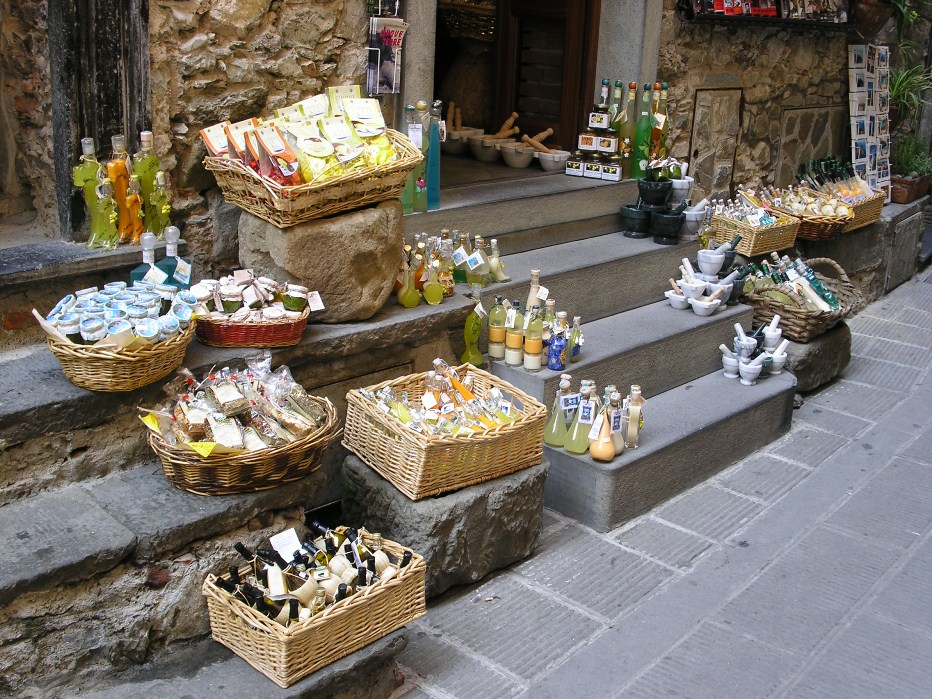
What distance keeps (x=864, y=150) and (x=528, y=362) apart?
4.70m

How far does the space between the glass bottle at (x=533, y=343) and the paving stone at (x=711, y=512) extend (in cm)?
81

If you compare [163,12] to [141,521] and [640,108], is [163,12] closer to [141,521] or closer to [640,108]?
[141,521]

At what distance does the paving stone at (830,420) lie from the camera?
5.14 m

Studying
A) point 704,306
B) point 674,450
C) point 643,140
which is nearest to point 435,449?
point 674,450

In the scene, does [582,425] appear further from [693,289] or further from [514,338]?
[693,289]

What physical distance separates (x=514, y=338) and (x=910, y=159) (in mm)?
5333

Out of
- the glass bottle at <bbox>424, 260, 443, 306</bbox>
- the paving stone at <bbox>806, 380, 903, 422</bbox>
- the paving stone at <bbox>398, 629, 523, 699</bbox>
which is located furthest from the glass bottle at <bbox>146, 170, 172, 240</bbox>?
the paving stone at <bbox>806, 380, 903, 422</bbox>

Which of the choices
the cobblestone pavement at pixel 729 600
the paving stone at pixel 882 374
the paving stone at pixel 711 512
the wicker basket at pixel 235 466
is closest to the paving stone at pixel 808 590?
the cobblestone pavement at pixel 729 600

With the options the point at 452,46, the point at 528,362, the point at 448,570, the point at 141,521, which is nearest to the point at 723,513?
the point at 528,362

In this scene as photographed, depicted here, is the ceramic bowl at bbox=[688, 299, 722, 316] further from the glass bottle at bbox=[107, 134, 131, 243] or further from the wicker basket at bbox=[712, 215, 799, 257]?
the glass bottle at bbox=[107, 134, 131, 243]

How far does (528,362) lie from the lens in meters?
4.22

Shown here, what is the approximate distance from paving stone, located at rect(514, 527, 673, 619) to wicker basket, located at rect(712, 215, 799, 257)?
2.50 meters

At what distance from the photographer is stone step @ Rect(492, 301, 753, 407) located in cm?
428

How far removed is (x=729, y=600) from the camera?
11.9 feet
